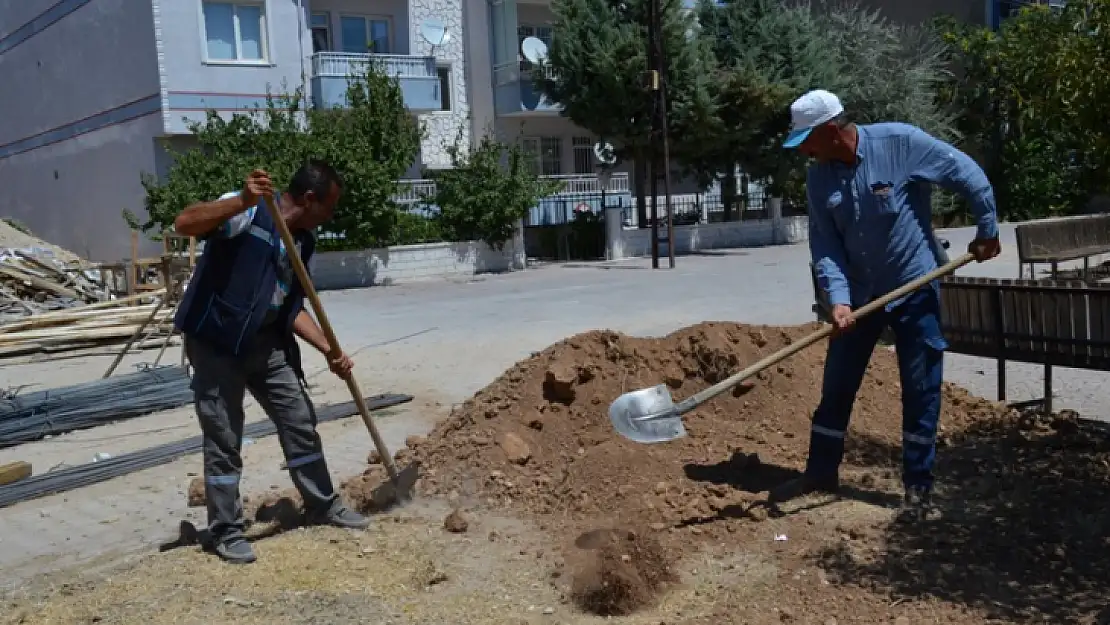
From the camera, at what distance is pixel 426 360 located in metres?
10.6

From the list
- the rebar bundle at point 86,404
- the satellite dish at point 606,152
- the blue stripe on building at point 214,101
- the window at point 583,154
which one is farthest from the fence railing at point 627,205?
the rebar bundle at point 86,404

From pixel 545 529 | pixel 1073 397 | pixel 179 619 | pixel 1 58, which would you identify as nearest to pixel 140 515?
Answer: pixel 179 619

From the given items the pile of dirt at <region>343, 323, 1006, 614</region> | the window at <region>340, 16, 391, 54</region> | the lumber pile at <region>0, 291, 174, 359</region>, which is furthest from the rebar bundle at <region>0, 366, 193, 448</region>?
the window at <region>340, 16, 391, 54</region>

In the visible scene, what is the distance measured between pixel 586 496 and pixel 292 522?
4.97 feet

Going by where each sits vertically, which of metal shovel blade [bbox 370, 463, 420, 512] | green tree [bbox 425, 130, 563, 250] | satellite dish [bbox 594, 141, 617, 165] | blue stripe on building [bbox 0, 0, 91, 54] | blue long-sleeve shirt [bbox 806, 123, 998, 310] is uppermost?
blue stripe on building [bbox 0, 0, 91, 54]

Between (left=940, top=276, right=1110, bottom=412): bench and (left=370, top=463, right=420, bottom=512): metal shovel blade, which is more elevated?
(left=940, top=276, right=1110, bottom=412): bench

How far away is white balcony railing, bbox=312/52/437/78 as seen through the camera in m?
25.3

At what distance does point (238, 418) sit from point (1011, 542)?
3442 mm

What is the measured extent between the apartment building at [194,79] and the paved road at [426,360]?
20.2ft

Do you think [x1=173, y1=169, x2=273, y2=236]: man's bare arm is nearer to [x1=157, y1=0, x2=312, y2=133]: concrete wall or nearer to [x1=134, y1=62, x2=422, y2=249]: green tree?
[x1=134, y1=62, x2=422, y2=249]: green tree

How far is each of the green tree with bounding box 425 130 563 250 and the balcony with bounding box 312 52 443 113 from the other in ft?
12.9

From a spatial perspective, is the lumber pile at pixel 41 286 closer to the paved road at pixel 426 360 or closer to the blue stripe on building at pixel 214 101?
the paved road at pixel 426 360

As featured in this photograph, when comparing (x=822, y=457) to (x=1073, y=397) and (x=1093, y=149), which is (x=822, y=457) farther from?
(x=1073, y=397)

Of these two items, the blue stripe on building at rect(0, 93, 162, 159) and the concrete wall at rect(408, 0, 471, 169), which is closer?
the blue stripe on building at rect(0, 93, 162, 159)
